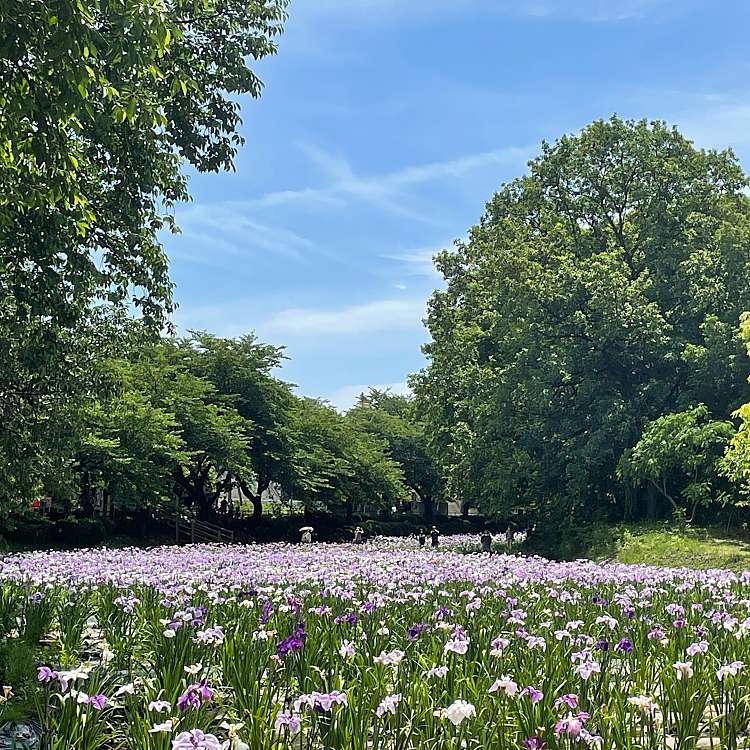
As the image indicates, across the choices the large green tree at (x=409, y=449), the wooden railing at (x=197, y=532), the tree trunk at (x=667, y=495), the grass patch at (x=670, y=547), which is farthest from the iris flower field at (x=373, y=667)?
the large green tree at (x=409, y=449)

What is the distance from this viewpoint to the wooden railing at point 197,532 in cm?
2748

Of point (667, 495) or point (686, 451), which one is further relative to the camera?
point (667, 495)

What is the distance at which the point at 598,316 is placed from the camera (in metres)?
22.8

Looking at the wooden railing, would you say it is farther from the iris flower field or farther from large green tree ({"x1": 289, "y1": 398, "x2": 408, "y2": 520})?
the iris flower field

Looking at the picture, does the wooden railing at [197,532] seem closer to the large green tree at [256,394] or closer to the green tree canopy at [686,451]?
the large green tree at [256,394]

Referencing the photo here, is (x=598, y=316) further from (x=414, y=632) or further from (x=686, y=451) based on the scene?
(x=414, y=632)

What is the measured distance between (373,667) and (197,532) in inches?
959

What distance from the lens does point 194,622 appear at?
5.54 m

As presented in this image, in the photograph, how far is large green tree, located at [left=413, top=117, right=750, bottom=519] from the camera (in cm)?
2217

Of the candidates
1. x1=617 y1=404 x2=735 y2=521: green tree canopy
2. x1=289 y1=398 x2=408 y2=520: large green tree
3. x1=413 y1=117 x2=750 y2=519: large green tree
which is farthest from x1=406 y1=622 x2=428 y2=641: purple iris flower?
x1=289 y1=398 x2=408 y2=520: large green tree

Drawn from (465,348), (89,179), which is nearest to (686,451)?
(465,348)

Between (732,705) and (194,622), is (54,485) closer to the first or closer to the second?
(194,622)

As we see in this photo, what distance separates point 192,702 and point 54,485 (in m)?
16.5

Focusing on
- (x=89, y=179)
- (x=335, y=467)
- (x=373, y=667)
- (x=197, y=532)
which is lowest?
(x=197, y=532)
